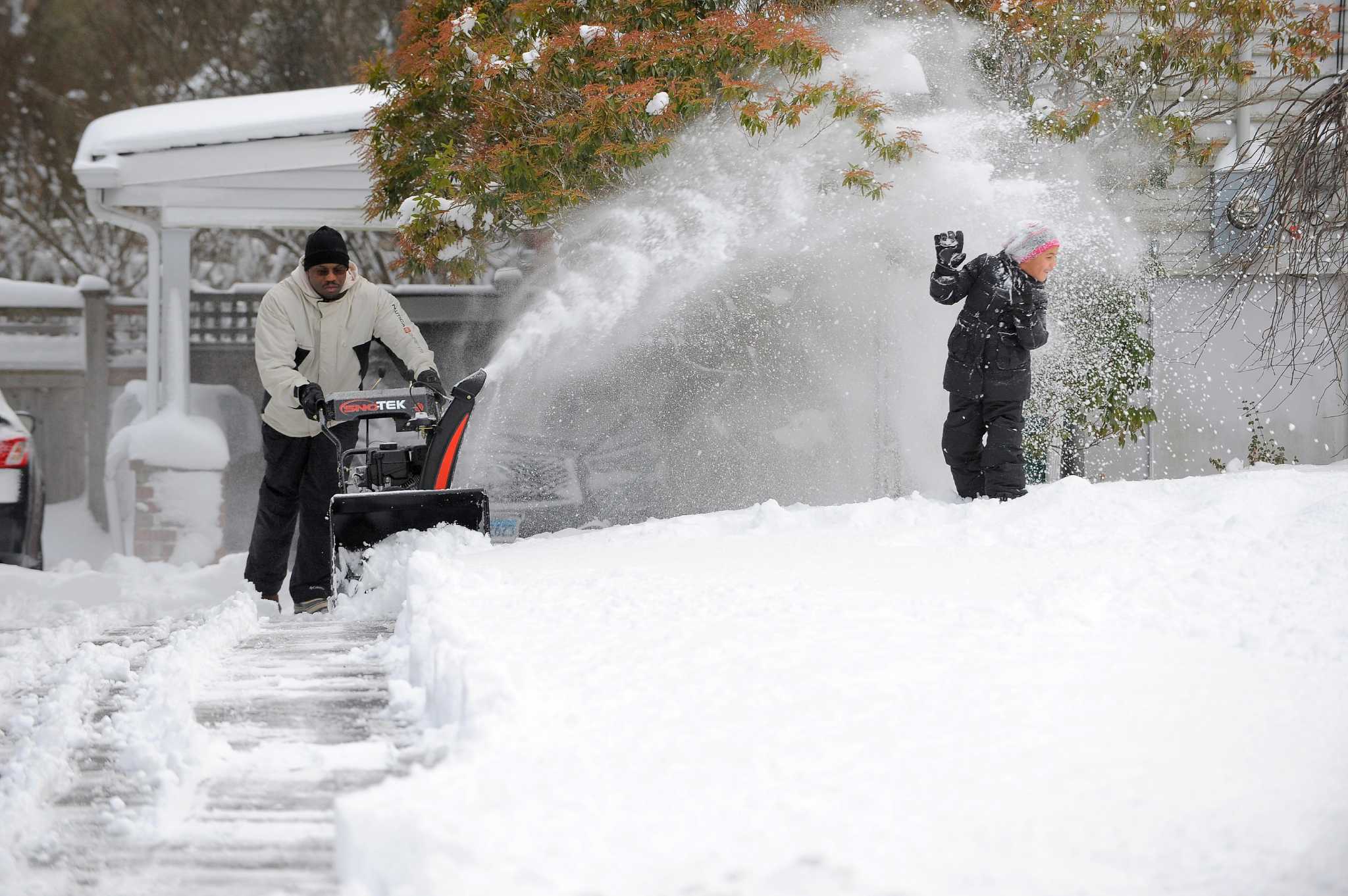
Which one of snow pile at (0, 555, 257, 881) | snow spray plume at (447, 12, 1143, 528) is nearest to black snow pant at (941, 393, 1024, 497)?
snow spray plume at (447, 12, 1143, 528)

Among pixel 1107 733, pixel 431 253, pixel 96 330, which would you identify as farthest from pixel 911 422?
pixel 96 330

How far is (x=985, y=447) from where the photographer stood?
18.0 feet

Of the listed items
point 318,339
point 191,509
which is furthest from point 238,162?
point 318,339

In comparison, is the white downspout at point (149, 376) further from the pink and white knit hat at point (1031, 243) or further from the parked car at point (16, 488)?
the pink and white knit hat at point (1031, 243)

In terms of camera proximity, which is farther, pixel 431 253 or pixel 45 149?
pixel 45 149

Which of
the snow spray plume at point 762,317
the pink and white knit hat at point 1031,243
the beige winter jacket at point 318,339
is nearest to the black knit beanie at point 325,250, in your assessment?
the beige winter jacket at point 318,339

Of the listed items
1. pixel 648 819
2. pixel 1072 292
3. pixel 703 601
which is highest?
pixel 1072 292

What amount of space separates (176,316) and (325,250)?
4.98 metres

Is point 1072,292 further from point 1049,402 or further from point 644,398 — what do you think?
point 644,398

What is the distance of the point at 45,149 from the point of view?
1881 cm

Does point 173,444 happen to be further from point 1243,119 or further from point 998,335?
point 1243,119

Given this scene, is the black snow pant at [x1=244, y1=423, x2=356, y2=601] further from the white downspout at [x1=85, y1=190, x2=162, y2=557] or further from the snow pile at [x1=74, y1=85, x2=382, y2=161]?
the white downspout at [x1=85, y1=190, x2=162, y2=557]

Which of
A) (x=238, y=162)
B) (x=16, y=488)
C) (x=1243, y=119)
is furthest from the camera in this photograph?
(x=1243, y=119)

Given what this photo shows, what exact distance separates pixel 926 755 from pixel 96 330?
1197 centimetres
